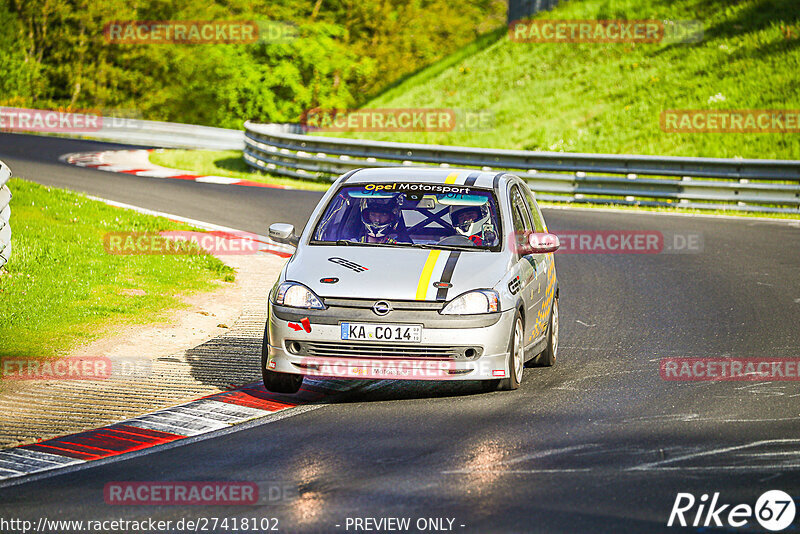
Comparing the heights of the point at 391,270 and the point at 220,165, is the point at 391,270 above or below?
above

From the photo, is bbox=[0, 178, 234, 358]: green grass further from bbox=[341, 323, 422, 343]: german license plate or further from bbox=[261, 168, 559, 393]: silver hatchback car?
bbox=[341, 323, 422, 343]: german license plate

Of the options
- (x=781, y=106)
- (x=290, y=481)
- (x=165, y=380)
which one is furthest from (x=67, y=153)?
(x=290, y=481)

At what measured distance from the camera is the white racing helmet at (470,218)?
948cm

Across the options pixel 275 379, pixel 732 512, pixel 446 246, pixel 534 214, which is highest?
pixel 534 214

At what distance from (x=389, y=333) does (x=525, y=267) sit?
166 cm

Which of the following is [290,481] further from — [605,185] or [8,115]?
[8,115]

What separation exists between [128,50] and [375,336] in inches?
2552

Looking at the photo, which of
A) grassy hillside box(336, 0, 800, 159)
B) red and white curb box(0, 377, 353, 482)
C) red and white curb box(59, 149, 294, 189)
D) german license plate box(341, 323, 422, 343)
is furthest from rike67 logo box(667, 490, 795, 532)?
grassy hillside box(336, 0, 800, 159)

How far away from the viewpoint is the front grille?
830cm

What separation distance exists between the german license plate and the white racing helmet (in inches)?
56.5

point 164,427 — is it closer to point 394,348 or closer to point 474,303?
point 394,348

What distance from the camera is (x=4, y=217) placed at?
41.9 ft

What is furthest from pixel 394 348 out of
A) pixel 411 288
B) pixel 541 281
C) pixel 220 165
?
pixel 220 165

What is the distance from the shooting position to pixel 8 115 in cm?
4247
